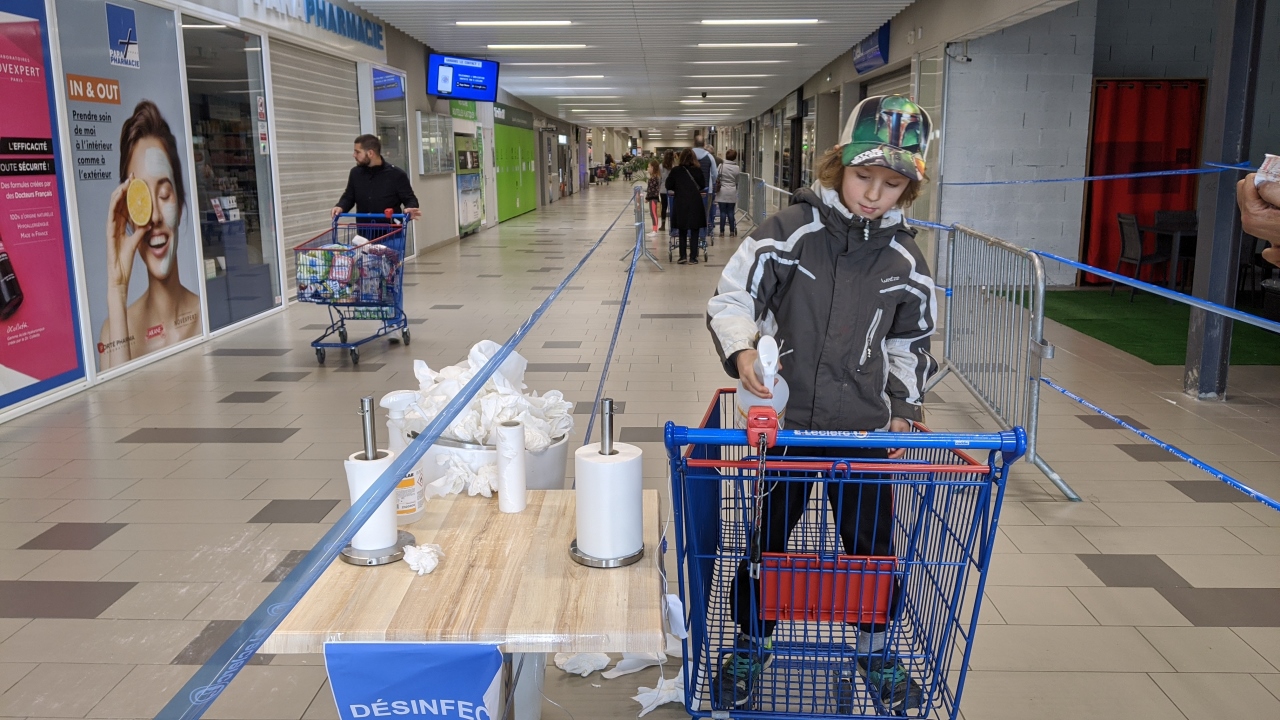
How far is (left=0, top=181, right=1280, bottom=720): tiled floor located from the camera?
2.55 meters

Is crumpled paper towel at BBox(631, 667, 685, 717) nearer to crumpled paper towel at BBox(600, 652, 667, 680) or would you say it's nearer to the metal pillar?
crumpled paper towel at BBox(600, 652, 667, 680)

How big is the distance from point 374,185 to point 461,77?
7507 mm

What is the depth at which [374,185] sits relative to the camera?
7.62 m

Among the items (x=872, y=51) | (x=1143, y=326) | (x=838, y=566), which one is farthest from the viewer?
→ (x=872, y=51)

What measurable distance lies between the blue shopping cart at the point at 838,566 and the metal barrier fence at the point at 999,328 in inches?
82.0

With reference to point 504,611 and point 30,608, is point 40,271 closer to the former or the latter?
point 30,608

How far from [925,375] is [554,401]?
925 millimetres

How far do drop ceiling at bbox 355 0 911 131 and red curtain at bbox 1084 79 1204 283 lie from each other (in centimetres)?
249

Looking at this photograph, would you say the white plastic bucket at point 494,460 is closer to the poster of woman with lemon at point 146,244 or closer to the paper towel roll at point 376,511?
the paper towel roll at point 376,511

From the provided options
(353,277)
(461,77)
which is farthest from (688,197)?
(353,277)

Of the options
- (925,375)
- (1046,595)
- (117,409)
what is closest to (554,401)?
(925,375)

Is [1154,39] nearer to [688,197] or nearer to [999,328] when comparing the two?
[688,197]

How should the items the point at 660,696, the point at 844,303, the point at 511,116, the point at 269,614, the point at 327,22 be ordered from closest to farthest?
1. the point at 269,614
2. the point at 844,303
3. the point at 660,696
4. the point at 327,22
5. the point at 511,116

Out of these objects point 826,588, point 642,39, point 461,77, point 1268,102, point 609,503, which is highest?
point 642,39
